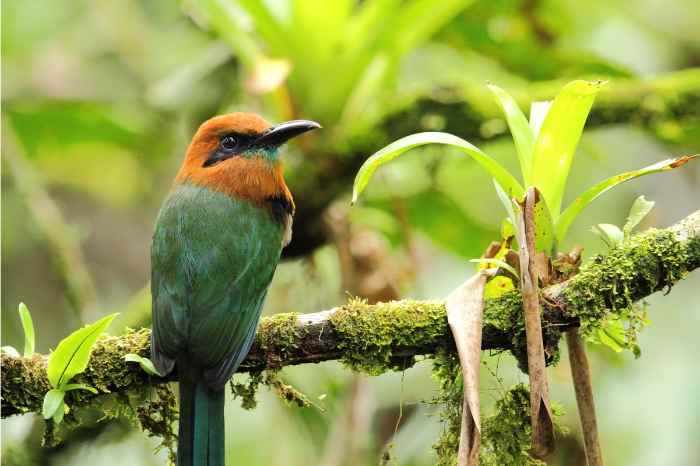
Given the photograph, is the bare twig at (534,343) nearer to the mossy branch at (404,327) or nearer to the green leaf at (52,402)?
the mossy branch at (404,327)

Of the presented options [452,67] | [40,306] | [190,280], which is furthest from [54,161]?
[190,280]

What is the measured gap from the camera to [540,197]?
222cm

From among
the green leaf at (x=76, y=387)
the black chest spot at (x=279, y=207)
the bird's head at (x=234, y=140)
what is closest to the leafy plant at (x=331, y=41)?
the bird's head at (x=234, y=140)

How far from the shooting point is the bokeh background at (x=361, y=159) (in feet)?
12.9

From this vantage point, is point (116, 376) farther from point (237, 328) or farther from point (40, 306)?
point (40, 306)

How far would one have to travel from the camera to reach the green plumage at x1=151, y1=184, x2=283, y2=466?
2566 millimetres

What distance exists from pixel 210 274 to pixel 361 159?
137 cm

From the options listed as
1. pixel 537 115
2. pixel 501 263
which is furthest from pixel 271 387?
pixel 537 115

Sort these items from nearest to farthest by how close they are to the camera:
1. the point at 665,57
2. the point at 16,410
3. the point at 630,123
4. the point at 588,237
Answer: the point at 16,410 < the point at 630,123 < the point at 588,237 < the point at 665,57

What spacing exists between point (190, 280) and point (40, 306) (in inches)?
126

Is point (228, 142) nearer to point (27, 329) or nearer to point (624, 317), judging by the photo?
point (27, 329)

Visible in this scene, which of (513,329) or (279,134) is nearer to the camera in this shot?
(513,329)

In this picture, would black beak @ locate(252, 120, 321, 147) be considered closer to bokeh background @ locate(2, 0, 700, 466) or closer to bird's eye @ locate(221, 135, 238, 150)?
bird's eye @ locate(221, 135, 238, 150)

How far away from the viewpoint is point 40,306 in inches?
224
